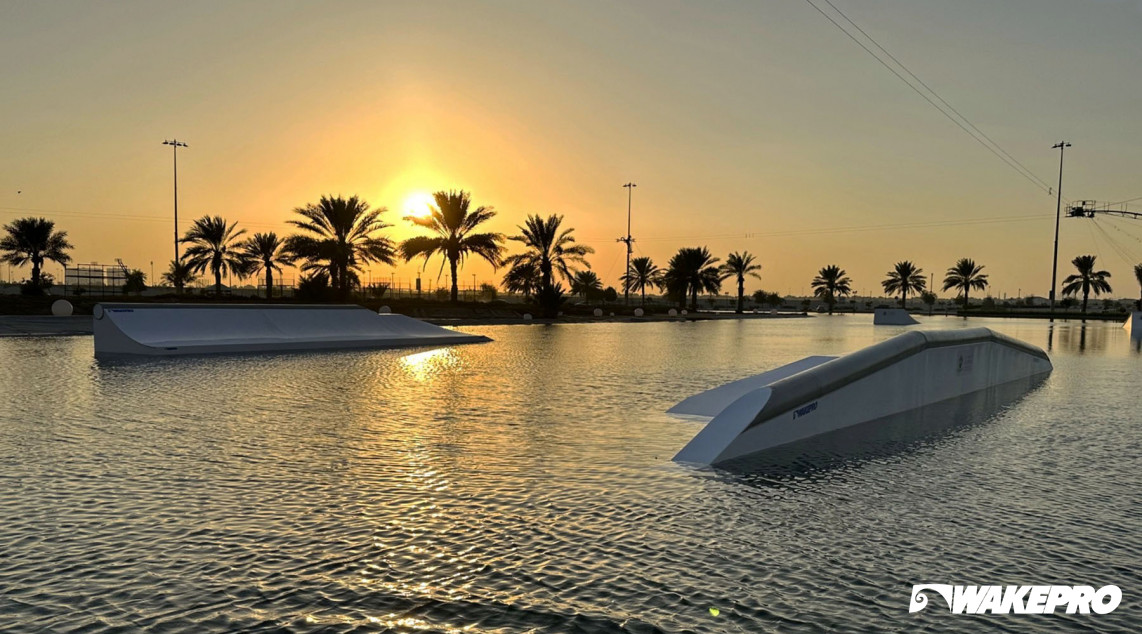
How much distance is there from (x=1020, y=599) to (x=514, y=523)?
105 inches

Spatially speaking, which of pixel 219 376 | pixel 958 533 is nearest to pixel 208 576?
pixel 958 533

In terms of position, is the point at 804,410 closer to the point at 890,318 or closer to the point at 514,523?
the point at 514,523

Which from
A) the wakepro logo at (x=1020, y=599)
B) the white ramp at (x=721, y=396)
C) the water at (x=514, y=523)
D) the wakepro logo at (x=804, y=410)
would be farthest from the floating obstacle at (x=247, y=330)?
the wakepro logo at (x=1020, y=599)

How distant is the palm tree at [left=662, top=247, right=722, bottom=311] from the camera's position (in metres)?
72.2

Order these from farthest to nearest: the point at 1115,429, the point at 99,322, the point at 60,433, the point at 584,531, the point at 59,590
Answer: the point at 99,322, the point at 1115,429, the point at 60,433, the point at 584,531, the point at 59,590

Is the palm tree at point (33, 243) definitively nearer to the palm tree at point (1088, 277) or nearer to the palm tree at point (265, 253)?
the palm tree at point (265, 253)

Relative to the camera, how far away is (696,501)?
5.16 meters

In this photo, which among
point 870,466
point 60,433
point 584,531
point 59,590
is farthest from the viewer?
point 60,433

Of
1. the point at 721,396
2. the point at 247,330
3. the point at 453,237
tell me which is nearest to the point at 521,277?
the point at 453,237

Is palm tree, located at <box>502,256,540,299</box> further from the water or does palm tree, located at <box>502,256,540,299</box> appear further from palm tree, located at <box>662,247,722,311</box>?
the water

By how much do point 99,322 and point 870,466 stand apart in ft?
61.8

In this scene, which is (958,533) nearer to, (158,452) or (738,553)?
(738,553)

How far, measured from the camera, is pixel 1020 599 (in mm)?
3559

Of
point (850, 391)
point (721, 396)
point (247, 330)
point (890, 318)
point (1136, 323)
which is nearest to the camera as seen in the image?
point (850, 391)
